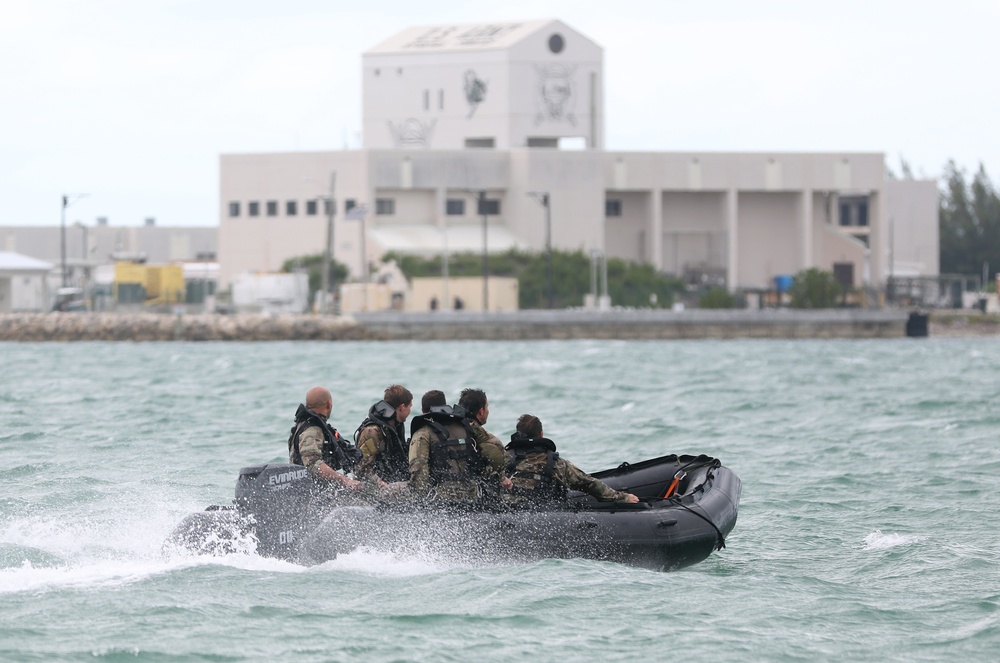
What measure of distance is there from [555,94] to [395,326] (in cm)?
2740

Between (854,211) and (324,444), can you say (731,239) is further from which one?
(324,444)

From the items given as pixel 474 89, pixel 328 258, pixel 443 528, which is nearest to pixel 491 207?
pixel 474 89

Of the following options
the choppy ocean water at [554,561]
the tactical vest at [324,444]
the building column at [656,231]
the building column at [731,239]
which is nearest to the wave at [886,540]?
the choppy ocean water at [554,561]

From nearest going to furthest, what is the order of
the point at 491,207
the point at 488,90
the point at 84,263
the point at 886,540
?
the point at 886,540 < the point at 491,207 < the point at 488,90 < the point at 84,263

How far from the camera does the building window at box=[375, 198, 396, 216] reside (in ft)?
282

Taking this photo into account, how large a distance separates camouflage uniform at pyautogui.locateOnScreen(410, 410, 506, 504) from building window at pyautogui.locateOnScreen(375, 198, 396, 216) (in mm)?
72541

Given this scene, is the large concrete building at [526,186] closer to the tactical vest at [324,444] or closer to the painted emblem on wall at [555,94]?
the painted emblem on wall at [555,94]

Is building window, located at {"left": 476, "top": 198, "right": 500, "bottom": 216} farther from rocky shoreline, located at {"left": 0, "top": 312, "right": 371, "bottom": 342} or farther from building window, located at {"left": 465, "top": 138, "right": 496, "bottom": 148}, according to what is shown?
rocky shoreline, located at {"left": 0, "top": 312, "right": 371, "bottom": 342}

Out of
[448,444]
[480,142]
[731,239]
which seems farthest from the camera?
[480,142]

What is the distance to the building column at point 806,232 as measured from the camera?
89562 mm

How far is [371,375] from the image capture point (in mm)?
44938

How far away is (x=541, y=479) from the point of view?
14305 mm

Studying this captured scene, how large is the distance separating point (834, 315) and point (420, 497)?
66.1 meters

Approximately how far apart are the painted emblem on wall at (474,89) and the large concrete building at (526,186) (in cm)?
11
